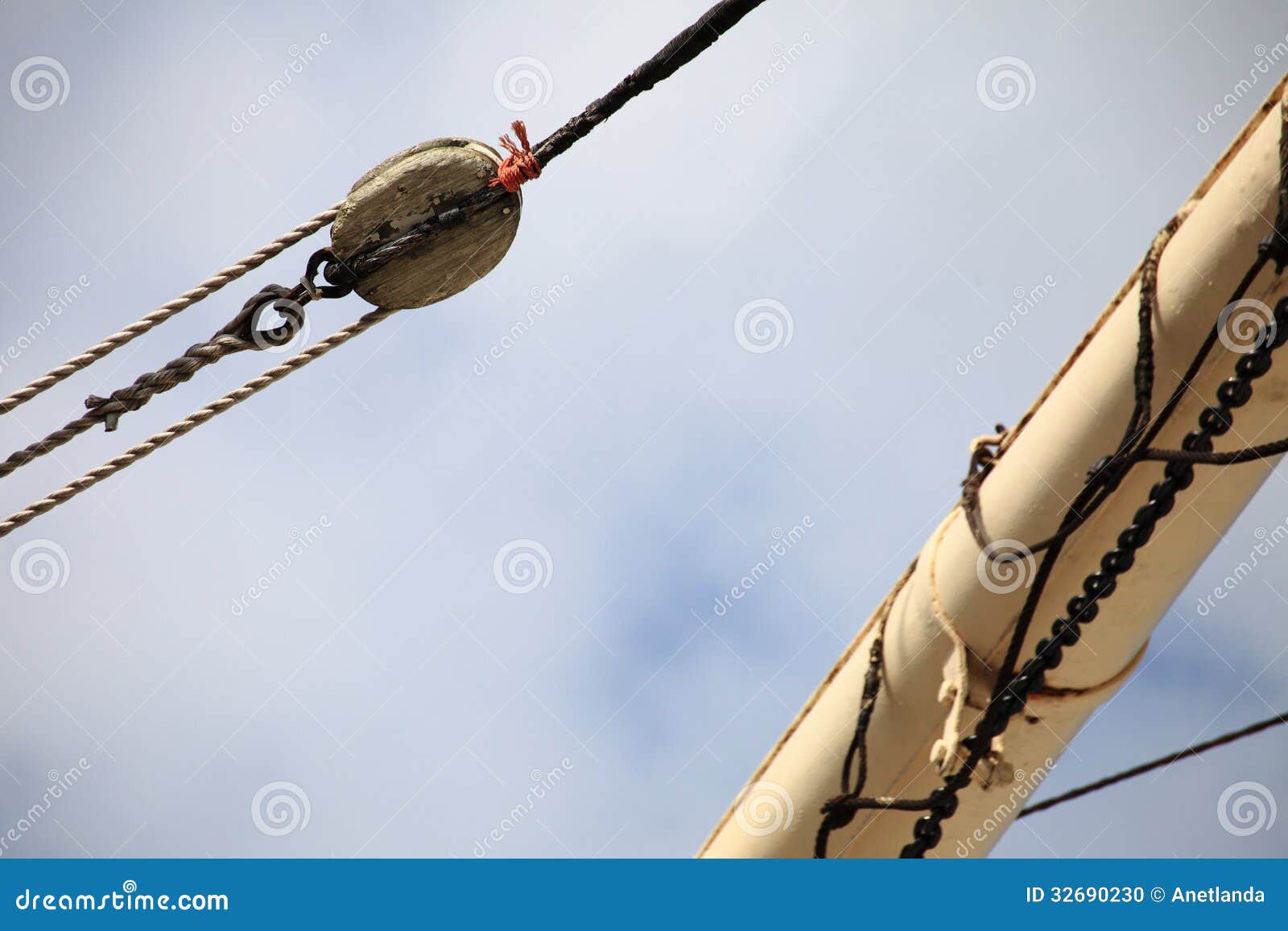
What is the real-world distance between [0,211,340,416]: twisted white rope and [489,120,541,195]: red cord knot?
2.24 ft

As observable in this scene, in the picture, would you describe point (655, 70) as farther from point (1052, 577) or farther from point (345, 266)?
point (1052, 577)

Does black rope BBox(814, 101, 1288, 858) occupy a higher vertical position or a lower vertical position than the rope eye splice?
lower

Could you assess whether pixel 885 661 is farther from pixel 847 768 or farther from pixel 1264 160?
pixel 1264 160

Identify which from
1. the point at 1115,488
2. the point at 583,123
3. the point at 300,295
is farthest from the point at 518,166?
the point at 1115,488

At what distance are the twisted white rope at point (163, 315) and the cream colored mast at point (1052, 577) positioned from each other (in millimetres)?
2554

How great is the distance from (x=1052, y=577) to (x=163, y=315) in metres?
3.18

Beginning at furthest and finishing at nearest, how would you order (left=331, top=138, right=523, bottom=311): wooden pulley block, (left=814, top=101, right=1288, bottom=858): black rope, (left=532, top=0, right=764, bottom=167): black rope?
(left=331, top=138, right=523, bottom=311): wooden pulley block < (left=532, top=0, right=764, bottom=167): black rope < (left=814, top=101, right=1288, bottom=858): black rope

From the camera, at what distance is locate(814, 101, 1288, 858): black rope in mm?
3480

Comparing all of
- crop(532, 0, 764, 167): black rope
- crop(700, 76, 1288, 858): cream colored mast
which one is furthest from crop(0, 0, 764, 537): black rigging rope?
crop(700, 76, 1288, 858): cream colored mast

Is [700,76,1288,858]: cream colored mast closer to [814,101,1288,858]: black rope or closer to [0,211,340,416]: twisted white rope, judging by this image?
[814,101,1288,858]: black rope

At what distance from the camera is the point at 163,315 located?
159 inches

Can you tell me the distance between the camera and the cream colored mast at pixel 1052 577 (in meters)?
3.66

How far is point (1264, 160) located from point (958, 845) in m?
2.57

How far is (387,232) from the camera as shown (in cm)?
440
